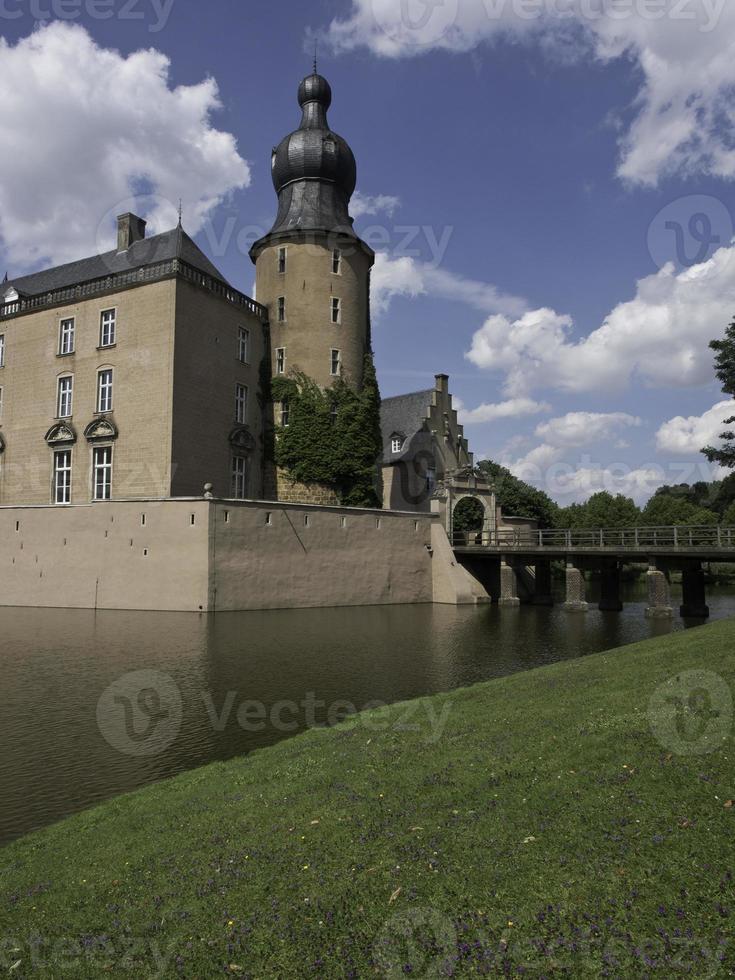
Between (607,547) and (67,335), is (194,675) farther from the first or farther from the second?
(67,335)

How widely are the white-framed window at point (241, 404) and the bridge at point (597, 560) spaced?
45.5 ft

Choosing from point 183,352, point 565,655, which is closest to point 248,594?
point 183,352

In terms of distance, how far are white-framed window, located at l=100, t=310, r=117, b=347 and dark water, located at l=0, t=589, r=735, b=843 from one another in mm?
13213

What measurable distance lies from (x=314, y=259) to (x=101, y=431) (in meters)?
14.8

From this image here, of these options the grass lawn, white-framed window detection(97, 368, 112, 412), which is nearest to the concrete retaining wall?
white-framed window detection(97, 368, 112, 412)

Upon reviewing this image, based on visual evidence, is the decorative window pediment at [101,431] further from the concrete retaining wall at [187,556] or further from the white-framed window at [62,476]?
the concrete retaining wall at [187,556]

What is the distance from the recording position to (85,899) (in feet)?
18.2

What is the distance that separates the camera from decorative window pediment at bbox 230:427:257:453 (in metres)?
36.2

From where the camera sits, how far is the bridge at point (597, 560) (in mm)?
32469

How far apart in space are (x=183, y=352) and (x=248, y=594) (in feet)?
38.1

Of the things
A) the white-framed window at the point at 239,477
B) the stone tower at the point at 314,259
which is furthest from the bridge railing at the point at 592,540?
the white-framed window at the point at 239,477

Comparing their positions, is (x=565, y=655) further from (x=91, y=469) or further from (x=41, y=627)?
(x=91, y=469)

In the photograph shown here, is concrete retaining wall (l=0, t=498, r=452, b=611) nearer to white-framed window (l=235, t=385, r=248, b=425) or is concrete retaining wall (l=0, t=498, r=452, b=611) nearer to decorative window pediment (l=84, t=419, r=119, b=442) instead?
decorative window pediment (l=84, t=419, r=119, b=442)

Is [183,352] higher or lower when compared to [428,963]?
higher
